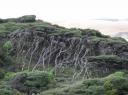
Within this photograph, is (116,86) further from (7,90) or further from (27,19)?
(27,19)

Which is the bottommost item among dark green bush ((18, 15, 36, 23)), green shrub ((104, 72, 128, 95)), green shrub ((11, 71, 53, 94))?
green shrub ((11, 71, 53, 94))

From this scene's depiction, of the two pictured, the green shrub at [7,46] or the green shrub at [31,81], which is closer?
the green shrub at [31,81]

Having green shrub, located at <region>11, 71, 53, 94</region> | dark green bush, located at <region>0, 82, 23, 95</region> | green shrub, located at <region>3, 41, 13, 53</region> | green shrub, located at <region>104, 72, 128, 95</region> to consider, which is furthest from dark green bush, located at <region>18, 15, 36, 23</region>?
green shrub, located at <region>104, 72, 128, 95</region>

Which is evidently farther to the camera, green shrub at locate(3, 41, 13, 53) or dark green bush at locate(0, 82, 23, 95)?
green shrub at locate(3, 41, 13, 53)

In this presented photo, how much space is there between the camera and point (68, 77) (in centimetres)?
5534

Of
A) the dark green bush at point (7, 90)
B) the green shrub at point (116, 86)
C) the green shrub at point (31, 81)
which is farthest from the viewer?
the green shrub at point (31, 81)

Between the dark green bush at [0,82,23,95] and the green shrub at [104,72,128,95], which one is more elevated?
the green shrub at [104,72,128,95]

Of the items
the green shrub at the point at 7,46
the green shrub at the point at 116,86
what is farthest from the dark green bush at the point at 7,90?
the green shrub at the point at 7,46

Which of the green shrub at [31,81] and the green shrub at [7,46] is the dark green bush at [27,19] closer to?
the green shrub at [7,46]

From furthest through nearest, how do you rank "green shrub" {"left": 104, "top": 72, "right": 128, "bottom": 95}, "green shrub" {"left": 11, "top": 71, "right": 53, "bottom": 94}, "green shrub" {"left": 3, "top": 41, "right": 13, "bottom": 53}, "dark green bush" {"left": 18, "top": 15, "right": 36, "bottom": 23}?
1. "dark green bush" {"left": 18, "top": 15, "right": 36, "bottom": 23}
2. "green shrub" {"left": 3, "top": 41, "right": 13, "bottom": 53}
3. "green shrub" {"left": 11, "top": 71, "right": 53, "bottom": 94}
4. "green shrub" {"left": 104, "top": 72, "right": 128, "bottom": 95}

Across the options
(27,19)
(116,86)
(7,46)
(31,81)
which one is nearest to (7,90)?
(31,81)

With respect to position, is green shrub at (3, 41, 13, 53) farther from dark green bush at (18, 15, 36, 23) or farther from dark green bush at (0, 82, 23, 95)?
dark green bush at (0, 82, 23, 95)

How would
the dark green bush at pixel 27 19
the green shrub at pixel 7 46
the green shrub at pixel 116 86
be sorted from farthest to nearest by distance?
the dark green bush at pixel 27 19 → the green shrub at pixel 7 46 → the green shrub at pixel 116 86

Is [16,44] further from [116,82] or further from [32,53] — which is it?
[116,82]
